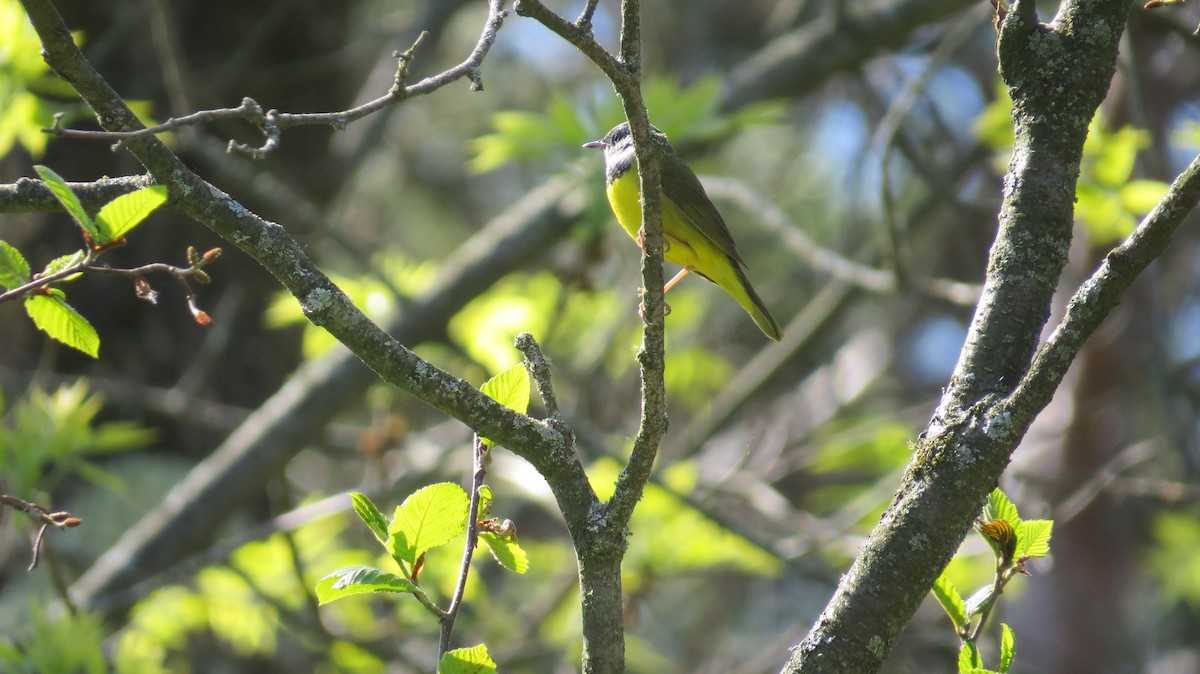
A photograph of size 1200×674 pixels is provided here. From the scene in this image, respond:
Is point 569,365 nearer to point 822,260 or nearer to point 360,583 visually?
point 822,260

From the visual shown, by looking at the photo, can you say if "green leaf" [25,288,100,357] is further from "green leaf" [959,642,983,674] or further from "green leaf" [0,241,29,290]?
"green leaf" [959,642,983,674]

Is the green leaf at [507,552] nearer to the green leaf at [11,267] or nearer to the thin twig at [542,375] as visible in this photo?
the thin twig at [542,375]

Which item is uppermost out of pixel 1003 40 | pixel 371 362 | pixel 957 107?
pixel 957 107

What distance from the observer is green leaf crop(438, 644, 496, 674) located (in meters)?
1.86

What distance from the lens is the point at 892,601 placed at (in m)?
1.95

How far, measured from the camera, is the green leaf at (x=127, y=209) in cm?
177

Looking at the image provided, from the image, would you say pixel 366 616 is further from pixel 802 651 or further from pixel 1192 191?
pixel 1192 191

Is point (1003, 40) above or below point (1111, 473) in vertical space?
below

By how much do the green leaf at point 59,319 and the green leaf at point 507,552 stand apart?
2.60 ft

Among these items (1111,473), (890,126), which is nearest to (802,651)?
(890,126)

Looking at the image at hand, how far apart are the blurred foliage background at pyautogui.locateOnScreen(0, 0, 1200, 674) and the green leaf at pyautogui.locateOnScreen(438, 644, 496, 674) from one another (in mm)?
1649

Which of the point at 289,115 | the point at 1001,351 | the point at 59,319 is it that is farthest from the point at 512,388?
the point at 1001,351

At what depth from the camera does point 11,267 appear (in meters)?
1.87

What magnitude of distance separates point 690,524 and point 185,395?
9.58 ft
